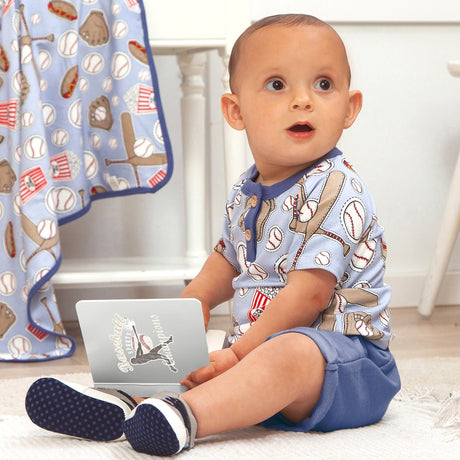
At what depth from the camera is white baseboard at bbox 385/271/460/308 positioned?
1633mm

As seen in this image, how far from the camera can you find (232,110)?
0.84 metres

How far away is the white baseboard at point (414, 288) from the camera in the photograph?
1.63 metres

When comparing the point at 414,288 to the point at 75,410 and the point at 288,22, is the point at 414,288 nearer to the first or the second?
the point at 288,22

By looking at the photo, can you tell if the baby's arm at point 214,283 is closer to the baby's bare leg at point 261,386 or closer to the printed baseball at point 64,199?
the baby's bare leg at point 261,386

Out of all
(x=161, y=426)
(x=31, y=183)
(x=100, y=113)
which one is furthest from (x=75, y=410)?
(x=100, y=113)

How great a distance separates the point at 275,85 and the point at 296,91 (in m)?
0.03

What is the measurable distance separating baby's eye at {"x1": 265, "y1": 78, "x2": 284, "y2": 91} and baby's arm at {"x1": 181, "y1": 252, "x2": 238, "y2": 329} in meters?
0.24

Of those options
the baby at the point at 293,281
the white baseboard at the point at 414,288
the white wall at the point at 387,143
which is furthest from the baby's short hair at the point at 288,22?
the white baseboard at the point at 414,288

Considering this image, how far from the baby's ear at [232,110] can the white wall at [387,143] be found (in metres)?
0.72

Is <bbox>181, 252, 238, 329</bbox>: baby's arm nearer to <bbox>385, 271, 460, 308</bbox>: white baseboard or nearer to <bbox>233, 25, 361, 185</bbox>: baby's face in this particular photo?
<bbox>233, 25, 361, 185</bbox>: baby's face

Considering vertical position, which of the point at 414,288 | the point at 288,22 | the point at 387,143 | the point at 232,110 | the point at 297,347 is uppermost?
the point at 288,22

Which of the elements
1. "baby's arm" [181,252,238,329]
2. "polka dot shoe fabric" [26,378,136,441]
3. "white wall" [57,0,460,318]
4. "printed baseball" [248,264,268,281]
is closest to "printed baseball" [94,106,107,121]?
"white wall" [57,0,460,318]

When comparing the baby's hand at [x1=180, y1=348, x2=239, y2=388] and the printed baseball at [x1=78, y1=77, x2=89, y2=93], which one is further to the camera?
the printed baseball at [x1=78, y1=77, x2=89, y2=93]

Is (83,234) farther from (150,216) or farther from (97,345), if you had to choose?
(97,345)
